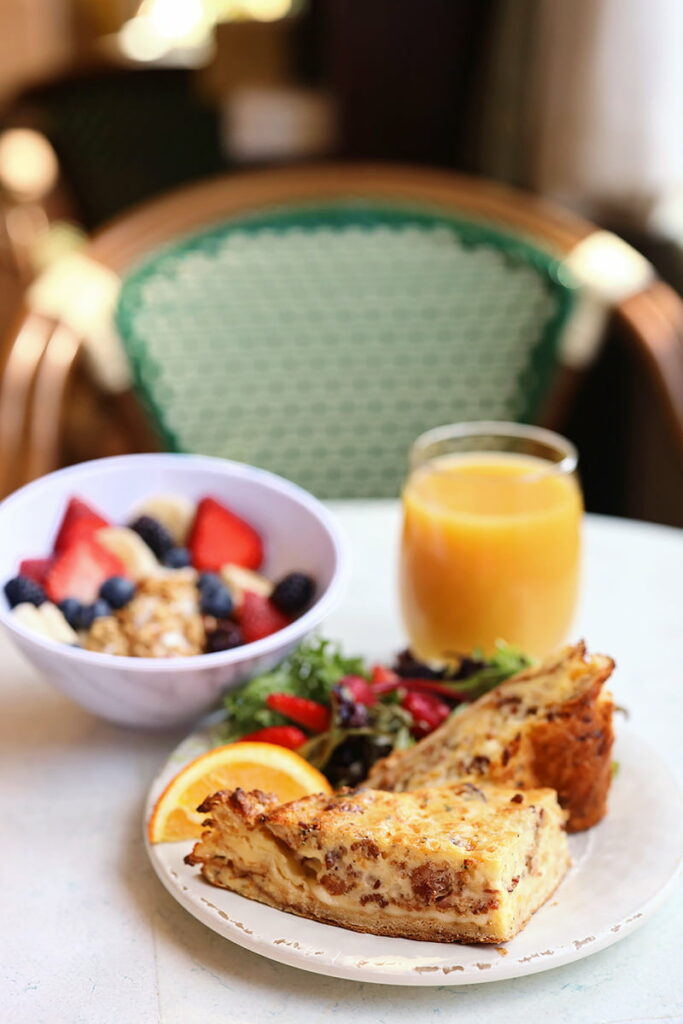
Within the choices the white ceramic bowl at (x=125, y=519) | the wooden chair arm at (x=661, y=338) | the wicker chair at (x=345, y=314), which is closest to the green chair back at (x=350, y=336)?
the wicker chair at (x=345, y=314)

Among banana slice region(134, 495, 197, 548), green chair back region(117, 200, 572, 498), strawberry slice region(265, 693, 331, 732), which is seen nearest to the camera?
strawberry slice region(265, 693, 331, 732)

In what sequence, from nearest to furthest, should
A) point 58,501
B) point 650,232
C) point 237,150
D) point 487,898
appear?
point 487,898
point 58,501
point 650,232
point 237,150

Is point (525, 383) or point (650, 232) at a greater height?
point (650, 232)

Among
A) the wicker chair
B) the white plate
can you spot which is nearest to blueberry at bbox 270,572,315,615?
the white plate

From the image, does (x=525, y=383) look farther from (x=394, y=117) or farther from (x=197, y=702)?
(x=394, y=117)

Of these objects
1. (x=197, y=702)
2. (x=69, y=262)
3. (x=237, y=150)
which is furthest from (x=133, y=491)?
(x=237, y=150)

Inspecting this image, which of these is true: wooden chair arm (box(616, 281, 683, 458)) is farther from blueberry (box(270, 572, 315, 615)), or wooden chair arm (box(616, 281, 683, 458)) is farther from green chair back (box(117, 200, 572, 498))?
blueberry (box(270, 572, 315, 615))

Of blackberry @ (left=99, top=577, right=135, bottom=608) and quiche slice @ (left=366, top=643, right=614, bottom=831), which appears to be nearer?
quiche slice @ (left=366, top=643, right=614, bottom=831)
